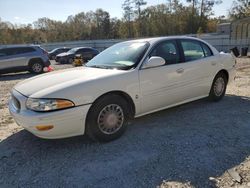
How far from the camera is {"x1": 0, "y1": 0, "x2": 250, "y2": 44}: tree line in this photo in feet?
172

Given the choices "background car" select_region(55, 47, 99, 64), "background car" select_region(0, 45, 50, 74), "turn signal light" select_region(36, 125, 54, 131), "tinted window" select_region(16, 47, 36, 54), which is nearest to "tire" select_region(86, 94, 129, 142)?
"turn signal light" select_region(36, 125, 54, 131)

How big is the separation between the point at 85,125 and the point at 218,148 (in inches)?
74.8

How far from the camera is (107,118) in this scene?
3941mm

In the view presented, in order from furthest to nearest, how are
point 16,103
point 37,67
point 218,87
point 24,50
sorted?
1. point 37,67
2. point 24,50
3. point 218,87
4. point 16,103

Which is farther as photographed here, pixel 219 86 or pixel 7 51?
pixel 7 51

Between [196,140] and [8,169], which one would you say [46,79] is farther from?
[196,140]

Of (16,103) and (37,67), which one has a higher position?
(16,103)

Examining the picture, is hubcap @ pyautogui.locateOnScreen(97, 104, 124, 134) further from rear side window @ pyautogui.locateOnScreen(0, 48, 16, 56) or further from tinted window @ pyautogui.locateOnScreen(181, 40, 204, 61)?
rear side window @ pyautogui.locateOnScreen(0, 48, 16, 56)

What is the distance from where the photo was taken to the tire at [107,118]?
3.79 metres

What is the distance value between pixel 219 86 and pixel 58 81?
3.72 meters

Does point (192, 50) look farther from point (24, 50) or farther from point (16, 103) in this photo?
point (24, 50)

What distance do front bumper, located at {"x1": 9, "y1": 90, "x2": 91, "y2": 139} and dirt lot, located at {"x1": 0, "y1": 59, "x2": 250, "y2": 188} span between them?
0.35 m

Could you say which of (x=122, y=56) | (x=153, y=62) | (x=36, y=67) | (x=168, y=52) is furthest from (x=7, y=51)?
(x=153, y=62)

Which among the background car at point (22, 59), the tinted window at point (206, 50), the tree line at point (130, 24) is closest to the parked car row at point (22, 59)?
the background car at point (22, 59)
